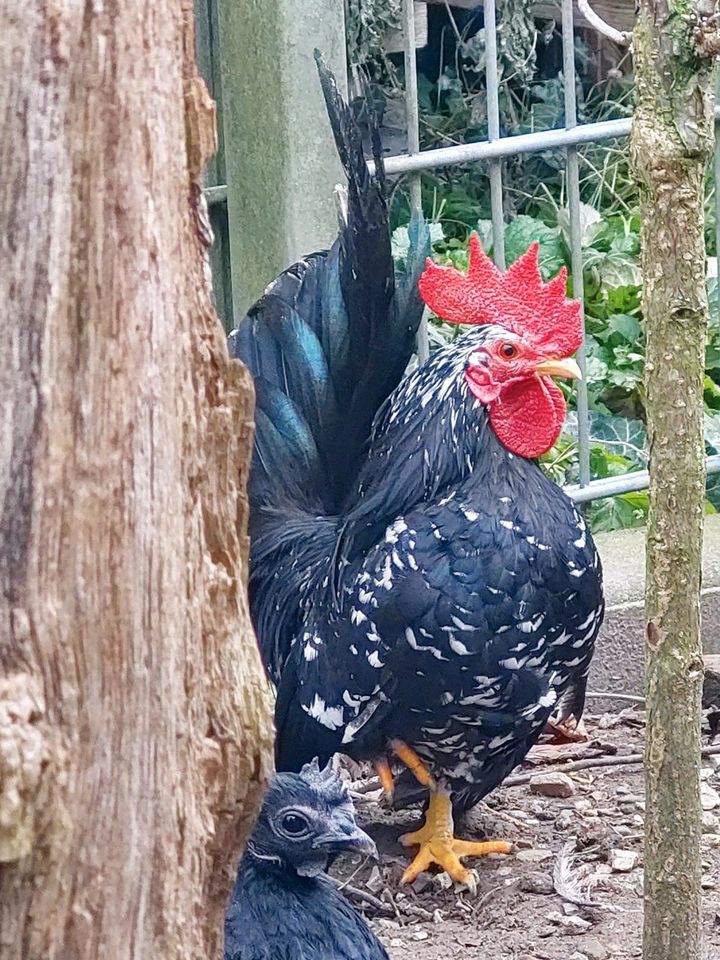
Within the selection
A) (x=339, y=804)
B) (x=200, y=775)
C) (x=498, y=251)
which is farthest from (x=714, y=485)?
(x=200, y=775)

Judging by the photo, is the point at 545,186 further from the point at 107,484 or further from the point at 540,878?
the point at 107,484

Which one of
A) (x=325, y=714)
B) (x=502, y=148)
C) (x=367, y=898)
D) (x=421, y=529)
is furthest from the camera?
(x=502, y=148)

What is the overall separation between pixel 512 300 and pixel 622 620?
5.37ft

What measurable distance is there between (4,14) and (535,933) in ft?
9.37

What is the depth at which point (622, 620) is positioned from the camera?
516cm

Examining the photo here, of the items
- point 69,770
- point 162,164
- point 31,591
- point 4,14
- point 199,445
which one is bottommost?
point 69,770

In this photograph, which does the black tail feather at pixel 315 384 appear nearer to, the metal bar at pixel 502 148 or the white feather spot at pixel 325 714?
the white feather spot at pixel 325 714

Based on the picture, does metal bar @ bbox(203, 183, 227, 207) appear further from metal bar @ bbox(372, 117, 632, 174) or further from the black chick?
the black chick

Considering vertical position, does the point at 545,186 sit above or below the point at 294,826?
above

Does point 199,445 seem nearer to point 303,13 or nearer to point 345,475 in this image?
point 345,475

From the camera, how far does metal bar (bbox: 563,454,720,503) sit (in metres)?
5.17

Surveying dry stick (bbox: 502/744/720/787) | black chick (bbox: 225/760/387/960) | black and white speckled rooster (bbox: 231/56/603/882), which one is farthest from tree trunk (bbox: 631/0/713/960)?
dry stick (bbox: 502/744/720/787)

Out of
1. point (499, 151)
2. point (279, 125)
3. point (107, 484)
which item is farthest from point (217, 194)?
point (107, 484)

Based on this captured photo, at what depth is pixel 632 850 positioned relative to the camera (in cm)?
414
